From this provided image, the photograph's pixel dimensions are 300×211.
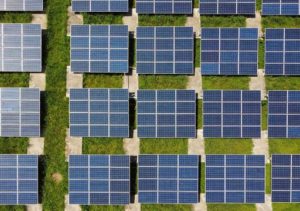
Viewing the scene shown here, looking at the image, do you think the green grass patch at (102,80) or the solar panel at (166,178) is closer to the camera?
the solar panel at (166,178)

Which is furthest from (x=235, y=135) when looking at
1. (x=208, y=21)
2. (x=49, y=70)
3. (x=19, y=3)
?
(x=19, y=3)

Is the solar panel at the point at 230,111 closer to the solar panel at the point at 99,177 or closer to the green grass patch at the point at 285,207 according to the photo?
the green grass patch at the point at 285,207

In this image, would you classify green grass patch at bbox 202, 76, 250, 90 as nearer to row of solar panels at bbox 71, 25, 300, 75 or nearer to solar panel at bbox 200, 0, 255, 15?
row of solar panels at bbox 71, 25, 300, 75

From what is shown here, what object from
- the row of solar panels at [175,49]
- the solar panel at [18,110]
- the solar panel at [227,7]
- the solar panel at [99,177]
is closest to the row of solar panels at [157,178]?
the solar panel at [99,177]

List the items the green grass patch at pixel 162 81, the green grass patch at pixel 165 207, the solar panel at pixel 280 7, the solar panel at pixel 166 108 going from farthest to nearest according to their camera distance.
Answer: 1. the green grass patch at pixel 162 81
2. the green grass patch at pixel 165 207
3. the solar panel at pixel 280 7
4. the solar panel at pixel 166 108

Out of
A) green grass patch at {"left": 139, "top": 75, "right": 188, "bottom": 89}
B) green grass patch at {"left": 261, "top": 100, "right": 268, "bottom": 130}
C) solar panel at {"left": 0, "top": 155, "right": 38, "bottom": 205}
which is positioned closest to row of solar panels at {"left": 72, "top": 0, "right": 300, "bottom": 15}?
green grass patch at {"left": 139, "top": 75, "right": 188, "bottom": 89}

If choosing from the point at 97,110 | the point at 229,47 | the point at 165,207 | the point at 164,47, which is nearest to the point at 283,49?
the point at 229,47

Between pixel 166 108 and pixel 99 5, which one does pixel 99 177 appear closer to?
pixel 166 108
